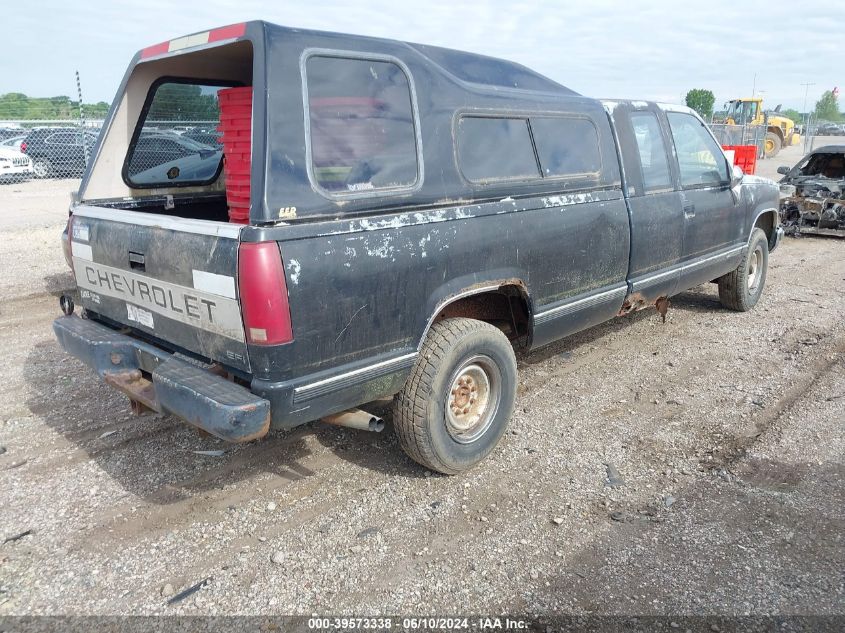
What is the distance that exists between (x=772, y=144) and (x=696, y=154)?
27.0m

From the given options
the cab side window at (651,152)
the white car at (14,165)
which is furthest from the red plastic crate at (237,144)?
the white car at (14,165)

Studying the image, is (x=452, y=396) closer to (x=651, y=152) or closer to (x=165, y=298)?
(x=165, y=298)

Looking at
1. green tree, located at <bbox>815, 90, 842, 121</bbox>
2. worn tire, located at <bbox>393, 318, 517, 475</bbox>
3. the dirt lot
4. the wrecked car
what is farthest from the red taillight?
green tree, located at <bbox>815, 90, 842, 121</bbox>

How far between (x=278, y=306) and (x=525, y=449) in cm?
199

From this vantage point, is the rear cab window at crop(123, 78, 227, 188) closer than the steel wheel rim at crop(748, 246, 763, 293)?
Yes

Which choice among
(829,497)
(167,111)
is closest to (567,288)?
(829,497)

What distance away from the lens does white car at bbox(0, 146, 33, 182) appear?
17.3 meters

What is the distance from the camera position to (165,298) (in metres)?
3.13

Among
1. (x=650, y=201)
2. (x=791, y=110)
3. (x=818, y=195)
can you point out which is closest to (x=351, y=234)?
(x=650, y=201)

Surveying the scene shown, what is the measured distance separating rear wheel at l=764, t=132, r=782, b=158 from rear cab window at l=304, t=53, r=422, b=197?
97.1ft

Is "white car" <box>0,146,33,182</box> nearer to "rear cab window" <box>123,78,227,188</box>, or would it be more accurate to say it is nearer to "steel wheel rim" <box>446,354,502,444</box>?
"rear cab window" <box>123,78,227,188</box>

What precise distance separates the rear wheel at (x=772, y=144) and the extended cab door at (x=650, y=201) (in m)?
27.0

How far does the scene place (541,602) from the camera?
8.83 feet

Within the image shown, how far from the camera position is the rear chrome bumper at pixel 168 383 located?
268 cm
